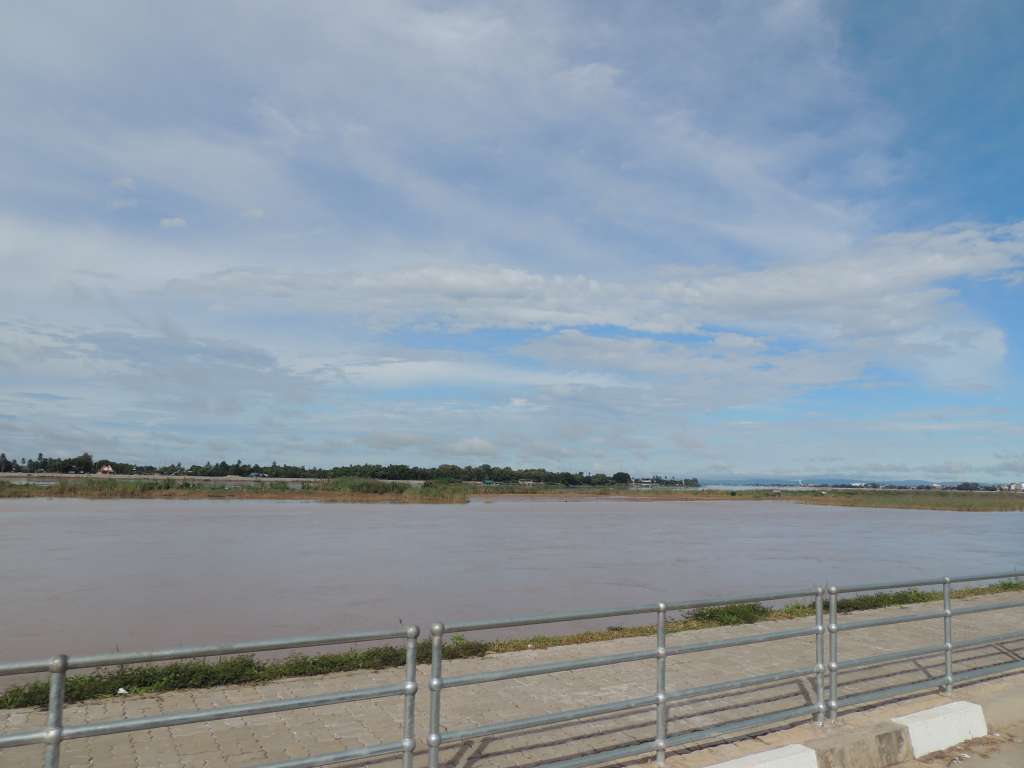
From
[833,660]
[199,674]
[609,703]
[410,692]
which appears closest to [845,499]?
[833,660]

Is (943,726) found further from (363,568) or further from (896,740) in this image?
(363,568)

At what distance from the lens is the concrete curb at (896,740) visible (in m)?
5.31

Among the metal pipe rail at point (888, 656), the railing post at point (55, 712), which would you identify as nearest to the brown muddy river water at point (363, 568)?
the metal pipe rail at point (888, 656)

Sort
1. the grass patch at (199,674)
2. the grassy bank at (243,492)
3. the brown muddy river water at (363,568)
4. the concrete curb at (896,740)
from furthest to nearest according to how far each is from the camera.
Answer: the grassy bank at (243,492), the brown muddy river water at (363,568), the grass patch at (199,674), the concrete curb at (896,740)

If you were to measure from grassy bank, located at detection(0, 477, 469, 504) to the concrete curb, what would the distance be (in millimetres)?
60288

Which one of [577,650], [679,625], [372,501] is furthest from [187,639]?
[372,501]

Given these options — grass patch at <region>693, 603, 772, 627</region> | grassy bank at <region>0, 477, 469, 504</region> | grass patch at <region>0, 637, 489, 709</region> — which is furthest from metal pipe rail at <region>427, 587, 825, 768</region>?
grassy bank at <region>0, 477, 469, 504</region>

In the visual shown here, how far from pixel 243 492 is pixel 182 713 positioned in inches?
2881

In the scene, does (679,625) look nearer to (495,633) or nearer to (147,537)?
(495,633)

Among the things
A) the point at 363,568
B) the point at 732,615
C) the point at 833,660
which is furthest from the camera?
the point at 363,568

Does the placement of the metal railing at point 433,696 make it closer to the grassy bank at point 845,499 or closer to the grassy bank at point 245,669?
the grassy bank at point 245,669

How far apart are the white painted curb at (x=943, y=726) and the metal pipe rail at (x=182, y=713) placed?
4.08 m

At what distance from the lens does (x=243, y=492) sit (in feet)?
238

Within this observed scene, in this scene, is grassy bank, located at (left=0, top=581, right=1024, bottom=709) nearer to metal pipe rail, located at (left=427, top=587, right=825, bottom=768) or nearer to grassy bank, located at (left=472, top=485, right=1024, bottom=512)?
metal pipe rail, located at (left=427, top=587, right=825, bottom=768)
